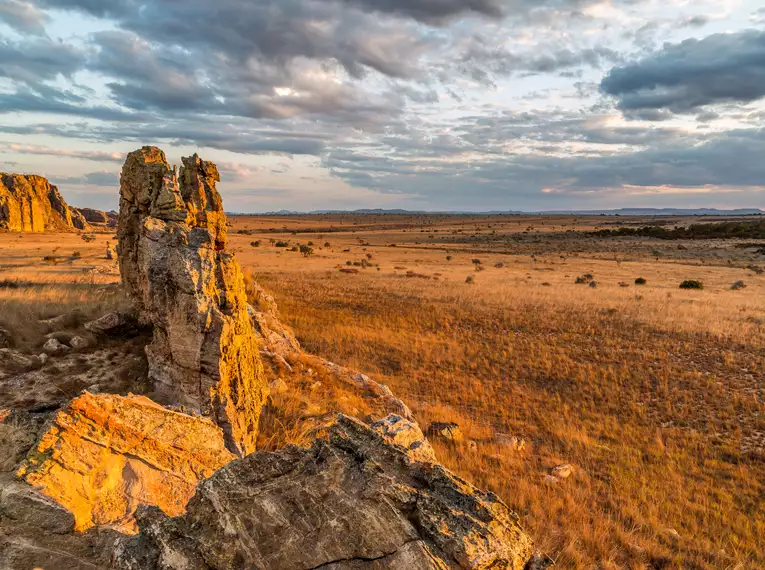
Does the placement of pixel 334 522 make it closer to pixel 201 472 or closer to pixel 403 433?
pixel 201 472

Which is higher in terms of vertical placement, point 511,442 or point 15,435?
point 15,435

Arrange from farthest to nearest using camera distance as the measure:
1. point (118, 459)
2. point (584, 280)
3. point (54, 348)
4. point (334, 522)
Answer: point (584, 280), point (54, 348), point (118, 459), point (334, 522)

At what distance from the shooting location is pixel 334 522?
395 cm

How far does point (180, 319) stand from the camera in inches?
343

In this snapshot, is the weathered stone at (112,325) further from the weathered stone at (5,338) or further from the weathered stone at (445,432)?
the weathered stone at (445,432)

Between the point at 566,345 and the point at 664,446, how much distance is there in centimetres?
911

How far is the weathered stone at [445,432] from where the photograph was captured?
12.3 meters

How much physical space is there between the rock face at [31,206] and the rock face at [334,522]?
339ft

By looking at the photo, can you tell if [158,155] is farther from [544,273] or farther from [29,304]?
[544,273]

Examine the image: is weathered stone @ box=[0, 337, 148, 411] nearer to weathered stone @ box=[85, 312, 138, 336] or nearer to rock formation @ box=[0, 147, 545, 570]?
rock formation @ box=[0, 147, 545, 570]

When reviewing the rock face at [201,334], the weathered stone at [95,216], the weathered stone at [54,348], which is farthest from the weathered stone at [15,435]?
the weathered stone at [95,216]

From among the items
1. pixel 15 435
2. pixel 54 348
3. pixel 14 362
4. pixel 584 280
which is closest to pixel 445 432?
pixel 15 435

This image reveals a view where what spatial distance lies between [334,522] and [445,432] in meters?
9.07

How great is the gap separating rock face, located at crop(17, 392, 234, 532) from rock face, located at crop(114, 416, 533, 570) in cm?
118
